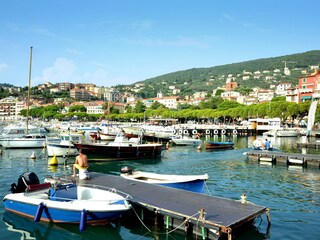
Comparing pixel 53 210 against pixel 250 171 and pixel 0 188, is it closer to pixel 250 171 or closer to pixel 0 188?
pixel 0 188

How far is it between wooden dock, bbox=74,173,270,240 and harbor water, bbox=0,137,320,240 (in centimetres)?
57

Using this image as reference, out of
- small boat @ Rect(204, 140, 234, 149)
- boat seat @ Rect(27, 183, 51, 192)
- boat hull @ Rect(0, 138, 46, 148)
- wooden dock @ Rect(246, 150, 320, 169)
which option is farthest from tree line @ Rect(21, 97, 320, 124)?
boat seat @ Rect(27, 183, 51, 192)

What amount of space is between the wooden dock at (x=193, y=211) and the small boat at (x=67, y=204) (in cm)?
131

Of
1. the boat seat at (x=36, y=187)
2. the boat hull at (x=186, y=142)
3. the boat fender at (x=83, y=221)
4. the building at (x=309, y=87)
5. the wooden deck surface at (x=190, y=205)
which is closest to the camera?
the wooden deck surface at (x=190, y=205)

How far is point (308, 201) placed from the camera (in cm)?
1912

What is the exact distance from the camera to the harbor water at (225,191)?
14.0 meters

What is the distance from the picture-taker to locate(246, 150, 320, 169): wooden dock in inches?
1245

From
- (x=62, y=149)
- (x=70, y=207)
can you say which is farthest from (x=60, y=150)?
(x=70, y=207)

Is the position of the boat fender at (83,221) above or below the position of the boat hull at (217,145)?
below

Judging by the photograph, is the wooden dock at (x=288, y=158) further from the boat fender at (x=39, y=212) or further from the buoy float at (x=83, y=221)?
the boat fender at (x=39, y=212)

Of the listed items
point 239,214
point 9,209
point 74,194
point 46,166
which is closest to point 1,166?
point 46,166

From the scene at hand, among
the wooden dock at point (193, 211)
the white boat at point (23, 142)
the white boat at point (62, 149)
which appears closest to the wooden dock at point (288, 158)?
the wooden dock at point (193, 211)

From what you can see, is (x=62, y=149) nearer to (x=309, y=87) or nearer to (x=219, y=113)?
(x=219, y=113)

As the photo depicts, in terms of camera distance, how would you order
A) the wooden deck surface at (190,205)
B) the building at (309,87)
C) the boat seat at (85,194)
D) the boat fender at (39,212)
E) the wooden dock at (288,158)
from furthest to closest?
the building at (309,87), the wooden dock at (288,158), the boat seat at (85,194), the boat fender at (39,212), the wooden deck surface at (190,205)
